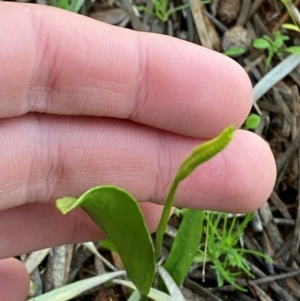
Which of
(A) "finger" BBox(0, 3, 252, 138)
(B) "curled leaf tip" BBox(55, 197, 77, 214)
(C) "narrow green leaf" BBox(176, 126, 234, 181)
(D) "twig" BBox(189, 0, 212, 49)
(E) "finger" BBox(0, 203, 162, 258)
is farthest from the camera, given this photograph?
(D) "twig" BBox(189, 0, 212, 49)

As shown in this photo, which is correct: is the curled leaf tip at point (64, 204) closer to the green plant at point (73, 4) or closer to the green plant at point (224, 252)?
the green plant at point (224, 252)

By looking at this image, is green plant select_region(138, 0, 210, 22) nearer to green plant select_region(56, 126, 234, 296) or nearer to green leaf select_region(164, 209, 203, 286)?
green leaf select_region(164, 209, 203, 286)

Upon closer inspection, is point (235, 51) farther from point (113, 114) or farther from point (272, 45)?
point (113, 114)

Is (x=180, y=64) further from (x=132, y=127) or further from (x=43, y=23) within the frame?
(x=43, y=23)

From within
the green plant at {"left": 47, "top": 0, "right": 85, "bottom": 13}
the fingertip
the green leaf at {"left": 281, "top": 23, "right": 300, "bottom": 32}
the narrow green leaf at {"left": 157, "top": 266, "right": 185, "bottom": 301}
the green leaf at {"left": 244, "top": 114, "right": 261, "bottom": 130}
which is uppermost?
the green leaf at {"left": 281, "top": 23, "right": 300, "bottom": 32}

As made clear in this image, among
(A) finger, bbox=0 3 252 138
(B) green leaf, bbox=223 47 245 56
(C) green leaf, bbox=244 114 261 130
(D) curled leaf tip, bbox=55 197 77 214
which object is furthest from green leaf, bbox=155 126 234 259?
(B) green leaf, bbox=223 47 245 56

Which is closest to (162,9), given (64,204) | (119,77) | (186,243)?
(119,77)
